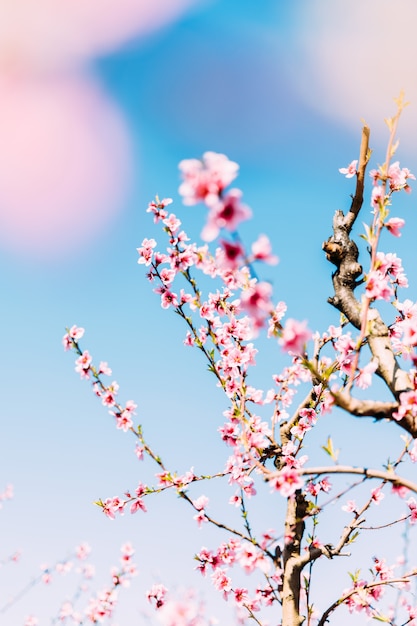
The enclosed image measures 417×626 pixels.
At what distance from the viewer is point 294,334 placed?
2699 millimetres

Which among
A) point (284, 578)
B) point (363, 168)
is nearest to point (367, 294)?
point (363, 168)

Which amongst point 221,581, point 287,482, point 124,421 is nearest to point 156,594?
point 221,581

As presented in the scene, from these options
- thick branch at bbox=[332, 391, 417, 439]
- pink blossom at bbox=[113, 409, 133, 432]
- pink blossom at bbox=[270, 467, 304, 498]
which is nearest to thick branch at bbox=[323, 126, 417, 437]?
thick branch at bbox=[332, 391, 417, 439]

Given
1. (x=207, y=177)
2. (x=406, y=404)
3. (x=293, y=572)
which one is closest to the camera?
(x=207, y=177)

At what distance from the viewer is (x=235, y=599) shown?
5180 mm

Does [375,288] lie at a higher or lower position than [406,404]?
higher

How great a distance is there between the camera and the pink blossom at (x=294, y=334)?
8.80ft

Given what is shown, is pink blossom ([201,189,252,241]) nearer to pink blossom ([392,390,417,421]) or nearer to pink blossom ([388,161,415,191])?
pink blossom ([392,390,417,421])

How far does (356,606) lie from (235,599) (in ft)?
4.30

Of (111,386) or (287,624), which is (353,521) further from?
(111,386)

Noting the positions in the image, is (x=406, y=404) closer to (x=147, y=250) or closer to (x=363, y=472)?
(x=363, y=472)

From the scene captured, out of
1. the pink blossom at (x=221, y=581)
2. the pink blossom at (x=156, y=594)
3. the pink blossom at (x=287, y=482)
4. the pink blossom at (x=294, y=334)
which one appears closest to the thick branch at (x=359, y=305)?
the pink blossom at (x=294, y=334)

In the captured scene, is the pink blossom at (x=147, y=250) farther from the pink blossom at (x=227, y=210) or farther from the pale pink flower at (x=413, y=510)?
the pale pink flower at (x=413, y=510)

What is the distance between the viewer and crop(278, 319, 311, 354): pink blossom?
268 cm
